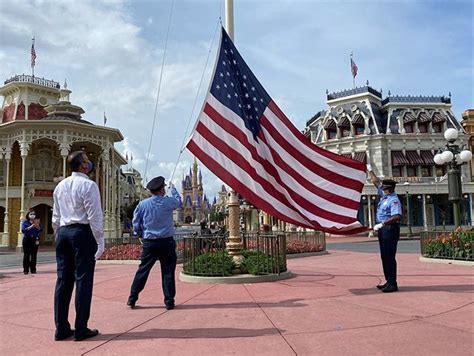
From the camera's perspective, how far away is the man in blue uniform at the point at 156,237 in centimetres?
576

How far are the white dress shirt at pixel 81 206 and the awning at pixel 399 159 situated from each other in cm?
3721

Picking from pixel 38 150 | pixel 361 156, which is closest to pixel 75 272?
pixel 38 150

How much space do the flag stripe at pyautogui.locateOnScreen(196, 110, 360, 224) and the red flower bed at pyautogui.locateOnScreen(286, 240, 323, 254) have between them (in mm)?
8701

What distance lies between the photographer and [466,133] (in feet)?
133

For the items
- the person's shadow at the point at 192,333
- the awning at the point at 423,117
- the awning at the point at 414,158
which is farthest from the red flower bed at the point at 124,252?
the awning at the point at 423,117

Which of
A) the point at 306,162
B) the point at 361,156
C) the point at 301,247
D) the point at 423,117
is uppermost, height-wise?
the point at 423,117

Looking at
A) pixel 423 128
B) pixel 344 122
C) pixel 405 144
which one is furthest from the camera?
pixel 344 122

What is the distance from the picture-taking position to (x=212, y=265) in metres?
8.02

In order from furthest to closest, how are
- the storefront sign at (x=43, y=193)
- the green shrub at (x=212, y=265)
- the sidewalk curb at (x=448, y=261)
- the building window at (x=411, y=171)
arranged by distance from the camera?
the building window at (x=411, y=171) < the storefront sign at (x=43, y=193) < the sidewalk curb at (x=448, y=261) < the green shrub at (x=212, y=265)

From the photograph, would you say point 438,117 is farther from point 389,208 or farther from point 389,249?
Result: point 389,249

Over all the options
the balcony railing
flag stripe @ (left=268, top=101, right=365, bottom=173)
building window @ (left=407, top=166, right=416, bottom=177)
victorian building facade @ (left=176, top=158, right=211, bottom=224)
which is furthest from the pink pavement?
victorian building facade @ (left=176, top=158, right=211, bottom=224)

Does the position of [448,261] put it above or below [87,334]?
below

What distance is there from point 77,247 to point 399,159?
37.7 m

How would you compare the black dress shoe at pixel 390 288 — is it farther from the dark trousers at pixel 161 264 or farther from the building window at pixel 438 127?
the building window at pixel 438 127
